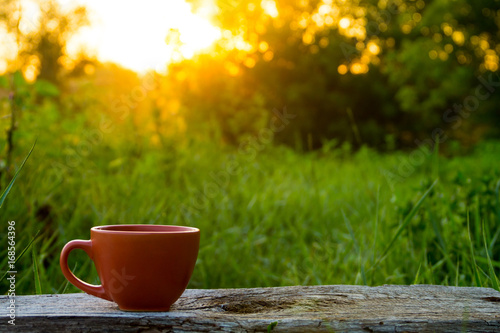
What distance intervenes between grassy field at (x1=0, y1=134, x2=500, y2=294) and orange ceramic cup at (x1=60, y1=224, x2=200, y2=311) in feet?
1.11

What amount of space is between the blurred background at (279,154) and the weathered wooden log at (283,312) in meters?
0.18

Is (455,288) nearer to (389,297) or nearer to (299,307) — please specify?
(389,297)

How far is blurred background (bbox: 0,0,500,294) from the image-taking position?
1984 mm

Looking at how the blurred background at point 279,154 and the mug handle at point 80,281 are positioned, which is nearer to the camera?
the mug handle at point 80,281

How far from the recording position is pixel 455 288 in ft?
3.71

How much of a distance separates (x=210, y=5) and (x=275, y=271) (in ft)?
13.5

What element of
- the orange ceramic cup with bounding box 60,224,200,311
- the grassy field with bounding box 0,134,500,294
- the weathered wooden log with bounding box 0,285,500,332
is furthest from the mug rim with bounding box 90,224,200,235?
the grassy field with bounding box 0,134,500,294

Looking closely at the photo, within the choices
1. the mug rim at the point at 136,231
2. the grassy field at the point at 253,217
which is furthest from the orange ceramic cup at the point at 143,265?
the grassy field at the point at 253,217

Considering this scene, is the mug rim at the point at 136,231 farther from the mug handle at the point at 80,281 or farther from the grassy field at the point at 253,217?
the grassy field at the point at 253,217

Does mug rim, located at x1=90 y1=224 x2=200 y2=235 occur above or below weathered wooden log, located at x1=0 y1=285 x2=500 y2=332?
above

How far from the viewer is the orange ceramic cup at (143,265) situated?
886 mm

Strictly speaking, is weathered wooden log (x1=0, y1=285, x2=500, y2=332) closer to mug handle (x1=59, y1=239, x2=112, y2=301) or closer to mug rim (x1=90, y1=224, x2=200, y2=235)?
mug handle (x1=59, y1=239, x2=112, y2=301)

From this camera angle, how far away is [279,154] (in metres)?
5.87

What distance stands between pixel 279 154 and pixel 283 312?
16.3 ft
